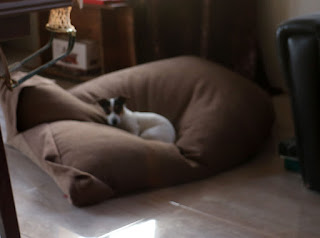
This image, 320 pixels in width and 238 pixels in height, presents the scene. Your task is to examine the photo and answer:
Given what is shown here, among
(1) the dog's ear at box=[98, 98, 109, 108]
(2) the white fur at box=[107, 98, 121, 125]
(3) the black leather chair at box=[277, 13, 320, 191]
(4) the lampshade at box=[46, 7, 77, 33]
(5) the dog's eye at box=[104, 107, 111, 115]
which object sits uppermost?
(4) the lampshade at box=[46, 7, 77, 33]

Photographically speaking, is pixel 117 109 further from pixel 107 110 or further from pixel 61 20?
pixel 61 20

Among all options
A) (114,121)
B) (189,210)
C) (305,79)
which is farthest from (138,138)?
(305,79)

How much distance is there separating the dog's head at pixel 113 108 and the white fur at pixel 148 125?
0.12 ft

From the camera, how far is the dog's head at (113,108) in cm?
258

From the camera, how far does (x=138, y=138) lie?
233 centimetres

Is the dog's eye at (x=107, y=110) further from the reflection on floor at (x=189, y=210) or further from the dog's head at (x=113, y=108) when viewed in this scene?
the reflection on floor at (x=189, y=210)

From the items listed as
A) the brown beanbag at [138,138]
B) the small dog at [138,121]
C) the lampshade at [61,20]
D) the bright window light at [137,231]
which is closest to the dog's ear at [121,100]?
the small dog at [138,121]

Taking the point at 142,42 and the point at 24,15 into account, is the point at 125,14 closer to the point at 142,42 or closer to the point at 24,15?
the point at 142,42

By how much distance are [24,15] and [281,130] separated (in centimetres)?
206

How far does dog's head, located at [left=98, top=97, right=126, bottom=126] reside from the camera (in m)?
2.58

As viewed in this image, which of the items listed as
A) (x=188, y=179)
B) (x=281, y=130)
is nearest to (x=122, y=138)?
(x=188, y=179)

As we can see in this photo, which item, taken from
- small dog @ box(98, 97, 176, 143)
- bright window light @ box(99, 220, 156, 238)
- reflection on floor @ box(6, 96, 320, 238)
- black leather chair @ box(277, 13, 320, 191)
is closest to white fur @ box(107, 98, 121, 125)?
small dog @ box(98, 97, 176, 143)

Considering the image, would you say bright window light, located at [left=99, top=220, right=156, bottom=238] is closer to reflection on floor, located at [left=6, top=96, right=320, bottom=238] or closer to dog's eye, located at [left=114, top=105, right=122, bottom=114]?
reflection on floor, located at [left=6, top=96, right=320, bottom=238]

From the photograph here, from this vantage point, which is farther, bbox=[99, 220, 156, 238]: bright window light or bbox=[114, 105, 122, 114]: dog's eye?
bbox=[114, 105, 122, 114]: dog's eye
